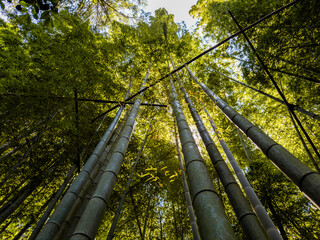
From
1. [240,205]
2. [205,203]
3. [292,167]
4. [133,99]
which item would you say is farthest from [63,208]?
[133,99]

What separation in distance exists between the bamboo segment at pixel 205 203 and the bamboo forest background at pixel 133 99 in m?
0.75

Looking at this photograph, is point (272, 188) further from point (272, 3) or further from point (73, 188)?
point (272, 3)

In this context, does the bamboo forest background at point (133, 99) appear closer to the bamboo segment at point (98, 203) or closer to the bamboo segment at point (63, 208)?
the bamboo segment at point (98, 203)

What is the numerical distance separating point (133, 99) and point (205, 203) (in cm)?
429

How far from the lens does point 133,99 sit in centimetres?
499

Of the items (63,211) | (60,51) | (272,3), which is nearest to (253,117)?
(272,3)

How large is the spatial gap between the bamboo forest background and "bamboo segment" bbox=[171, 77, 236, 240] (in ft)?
2.46

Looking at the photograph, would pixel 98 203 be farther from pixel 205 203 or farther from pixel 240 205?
pixel 240 205

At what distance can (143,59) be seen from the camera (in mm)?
5844

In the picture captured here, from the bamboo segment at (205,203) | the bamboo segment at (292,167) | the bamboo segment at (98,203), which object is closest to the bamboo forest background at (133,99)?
the bamboo segment at (98,203)

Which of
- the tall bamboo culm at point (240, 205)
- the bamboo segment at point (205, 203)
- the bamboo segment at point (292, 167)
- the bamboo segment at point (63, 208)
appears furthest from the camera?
the bamboo segment at point (63, 208)

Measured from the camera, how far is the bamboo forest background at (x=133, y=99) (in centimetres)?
323

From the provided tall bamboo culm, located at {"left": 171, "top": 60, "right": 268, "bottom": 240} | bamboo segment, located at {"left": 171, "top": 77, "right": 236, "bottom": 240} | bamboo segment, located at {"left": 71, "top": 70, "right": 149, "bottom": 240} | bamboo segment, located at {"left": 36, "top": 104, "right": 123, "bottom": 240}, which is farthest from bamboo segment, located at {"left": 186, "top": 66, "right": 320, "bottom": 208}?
bamboo segment, located at {"left": 36, "top": 104, "right": 123, "bottom": 240}

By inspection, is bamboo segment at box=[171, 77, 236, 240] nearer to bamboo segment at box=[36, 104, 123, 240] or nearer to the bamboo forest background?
the bamboo forest background
